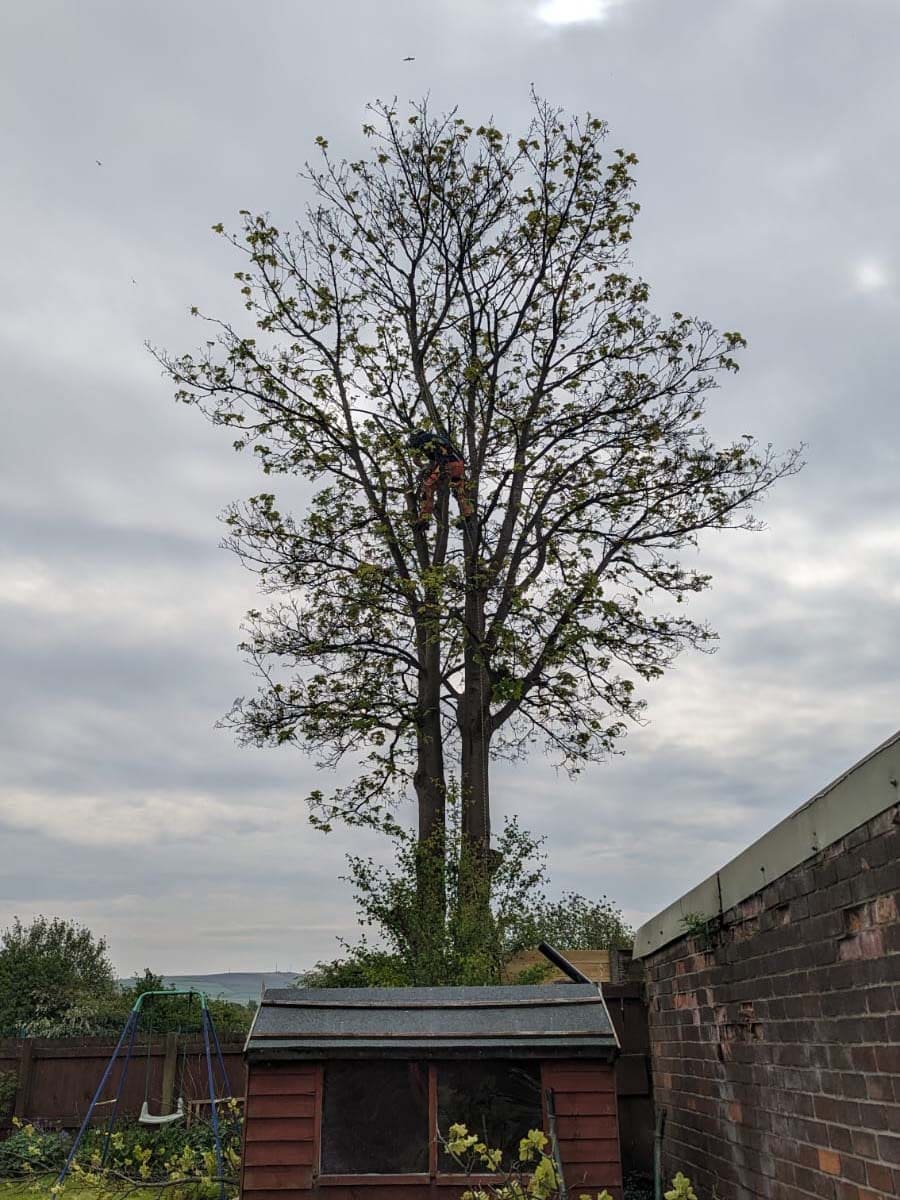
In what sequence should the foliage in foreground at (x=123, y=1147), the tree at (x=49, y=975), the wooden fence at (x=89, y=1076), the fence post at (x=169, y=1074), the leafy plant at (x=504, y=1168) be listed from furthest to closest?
the tree at (x=49, y=975)
the wooden fence at (x=89, y=1076)
the fence post at (x=169, y=1074)
the foliage in foreground at (x=123, y=1147)
the leafy plant at (x=504, y=1168)

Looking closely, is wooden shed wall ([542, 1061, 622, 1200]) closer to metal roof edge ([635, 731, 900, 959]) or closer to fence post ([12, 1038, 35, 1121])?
metal roof edge ([635, 731, 900, 959])

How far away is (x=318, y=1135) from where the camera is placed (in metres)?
7.64

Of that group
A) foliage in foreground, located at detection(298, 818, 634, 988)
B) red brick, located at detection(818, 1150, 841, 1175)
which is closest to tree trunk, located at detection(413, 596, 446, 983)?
→ foliage in foreground, located at detection(298, 818, 634, 988)

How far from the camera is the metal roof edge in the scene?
421 centimetres

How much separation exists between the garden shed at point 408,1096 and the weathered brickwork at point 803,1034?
85 cm

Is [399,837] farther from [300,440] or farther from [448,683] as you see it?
[300,440]

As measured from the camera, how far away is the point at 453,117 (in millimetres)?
16297

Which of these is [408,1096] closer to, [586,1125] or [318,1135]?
[318,1135]

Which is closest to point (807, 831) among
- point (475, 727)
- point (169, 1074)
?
point (475, 727)

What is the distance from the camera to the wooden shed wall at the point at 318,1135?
7.49 m

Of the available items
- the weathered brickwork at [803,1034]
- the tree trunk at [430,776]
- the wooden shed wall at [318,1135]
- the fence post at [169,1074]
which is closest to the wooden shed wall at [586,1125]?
the wooden shed wall at [318,1135]

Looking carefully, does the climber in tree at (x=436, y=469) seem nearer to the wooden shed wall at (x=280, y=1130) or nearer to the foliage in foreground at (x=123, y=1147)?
the foliage in foreground at (x=123, y=1147)

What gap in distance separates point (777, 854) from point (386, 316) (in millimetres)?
13510

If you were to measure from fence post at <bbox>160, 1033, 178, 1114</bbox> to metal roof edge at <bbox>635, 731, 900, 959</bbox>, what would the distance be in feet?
31.1
